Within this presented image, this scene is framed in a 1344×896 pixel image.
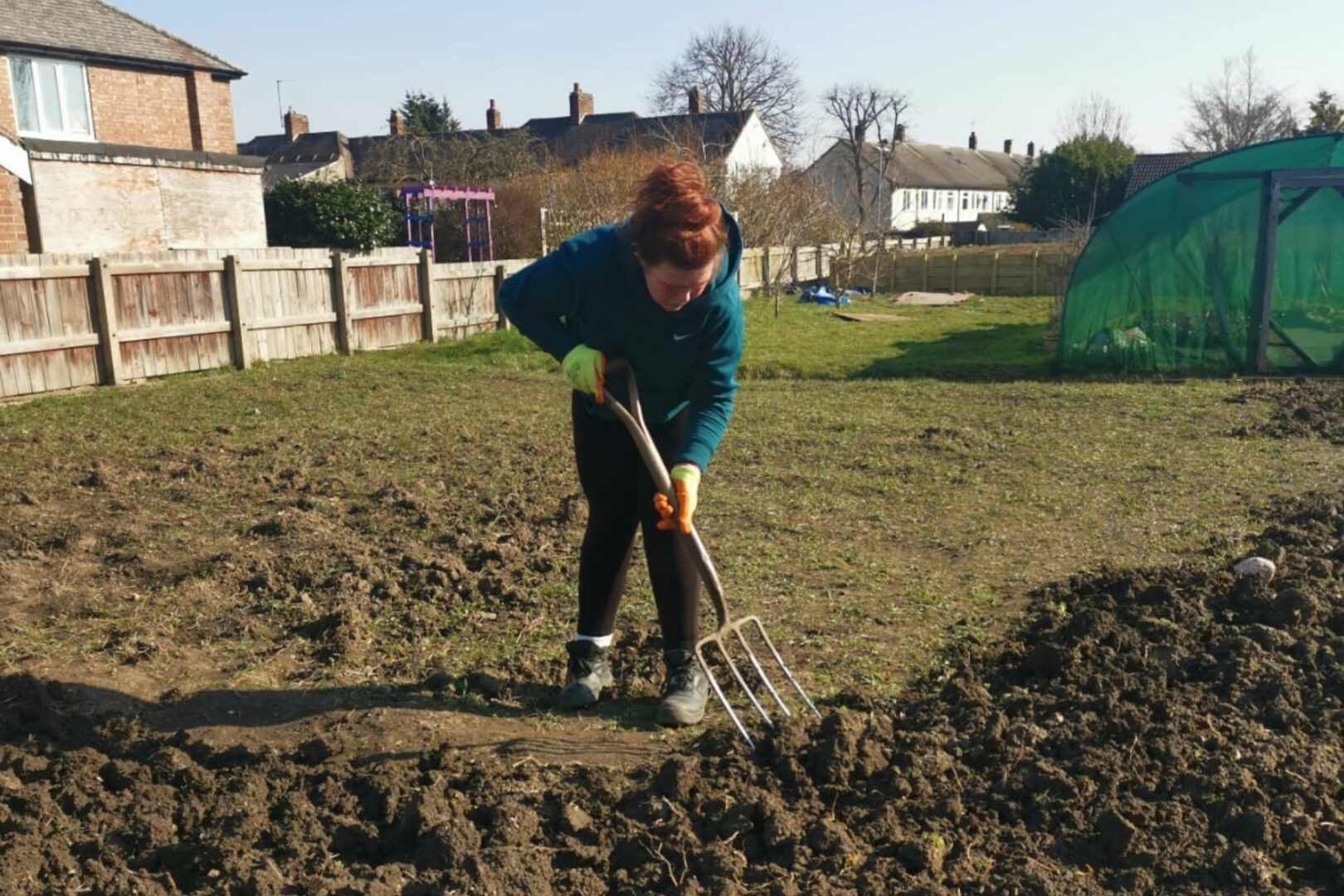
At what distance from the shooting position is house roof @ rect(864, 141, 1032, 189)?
63.0 meters

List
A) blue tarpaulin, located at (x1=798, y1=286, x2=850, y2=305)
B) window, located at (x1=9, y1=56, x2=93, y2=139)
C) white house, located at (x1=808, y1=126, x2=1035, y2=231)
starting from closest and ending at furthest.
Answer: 1. window, located at (x1=9, y1=56, x2=93, y2=139)
2. blue tarpaulin, located at (x1=798, y1=286, x2=850, y2=305)
3. white house, located at (x1=808, y1=126, x2=1035, y2=231)

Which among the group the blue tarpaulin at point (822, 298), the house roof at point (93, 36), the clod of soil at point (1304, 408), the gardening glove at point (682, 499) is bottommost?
the clod of soil at point (1304, 408)

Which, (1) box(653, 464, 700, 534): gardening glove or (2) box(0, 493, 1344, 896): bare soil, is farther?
(1) box(653, 464, 700, 534): gardening glove

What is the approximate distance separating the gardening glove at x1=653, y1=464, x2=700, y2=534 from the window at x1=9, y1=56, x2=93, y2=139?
65.3 ft

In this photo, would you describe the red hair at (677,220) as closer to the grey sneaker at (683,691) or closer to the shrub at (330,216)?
the grey sneaker at (683,691)

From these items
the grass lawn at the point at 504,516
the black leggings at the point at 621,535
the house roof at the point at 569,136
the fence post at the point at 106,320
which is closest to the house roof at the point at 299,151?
the house roof at the point at 569,136

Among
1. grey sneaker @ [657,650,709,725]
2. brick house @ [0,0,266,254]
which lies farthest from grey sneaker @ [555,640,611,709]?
brick house @ [0,0,266,254]

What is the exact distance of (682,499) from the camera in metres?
3.35

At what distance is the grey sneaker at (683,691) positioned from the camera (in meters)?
3.60

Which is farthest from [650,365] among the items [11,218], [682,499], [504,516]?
[11,218]

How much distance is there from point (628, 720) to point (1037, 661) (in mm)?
1552

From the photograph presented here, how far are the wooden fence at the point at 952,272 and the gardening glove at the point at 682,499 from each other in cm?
2335

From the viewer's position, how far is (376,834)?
9.48 ft

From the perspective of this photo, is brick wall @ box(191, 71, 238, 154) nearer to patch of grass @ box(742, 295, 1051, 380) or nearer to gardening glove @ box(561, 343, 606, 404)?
patch of grass @ box(742, 295, 1051, 380)
